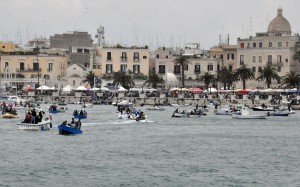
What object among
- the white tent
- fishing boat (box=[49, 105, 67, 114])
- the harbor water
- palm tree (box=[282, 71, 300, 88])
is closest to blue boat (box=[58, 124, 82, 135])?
the harbor water

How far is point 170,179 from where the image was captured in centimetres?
7081

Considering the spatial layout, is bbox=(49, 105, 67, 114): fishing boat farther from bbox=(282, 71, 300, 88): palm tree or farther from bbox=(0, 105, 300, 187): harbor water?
Answer: bbox=(282, 71, 300, 88): palm tree

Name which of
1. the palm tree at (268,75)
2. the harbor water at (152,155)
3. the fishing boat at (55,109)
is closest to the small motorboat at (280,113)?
the harbor water at (152,155)

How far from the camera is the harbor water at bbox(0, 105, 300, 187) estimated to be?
70875 millimetres

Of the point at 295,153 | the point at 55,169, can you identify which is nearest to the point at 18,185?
the point at 55,169

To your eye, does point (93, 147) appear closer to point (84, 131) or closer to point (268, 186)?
point (84, 131)

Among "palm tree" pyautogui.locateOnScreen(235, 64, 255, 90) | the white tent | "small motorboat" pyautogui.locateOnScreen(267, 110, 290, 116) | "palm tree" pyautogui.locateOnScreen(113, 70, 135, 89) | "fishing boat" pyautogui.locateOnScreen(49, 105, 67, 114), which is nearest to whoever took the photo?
"fishing boat" pyautogui.locateOnScreen(49, 105, 67, 114)

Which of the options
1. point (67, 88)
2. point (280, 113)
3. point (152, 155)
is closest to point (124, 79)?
point (67, 88)

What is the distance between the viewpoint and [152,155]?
278 ft

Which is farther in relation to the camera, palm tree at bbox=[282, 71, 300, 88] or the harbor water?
palm tree at bbox=[282, 71, 300, 88]

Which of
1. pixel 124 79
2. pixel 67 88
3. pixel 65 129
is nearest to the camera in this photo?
pixel 65 129

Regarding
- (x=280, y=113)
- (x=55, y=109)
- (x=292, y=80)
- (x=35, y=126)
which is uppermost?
(x=292, y=80)

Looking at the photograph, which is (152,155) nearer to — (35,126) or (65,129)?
(65,129)

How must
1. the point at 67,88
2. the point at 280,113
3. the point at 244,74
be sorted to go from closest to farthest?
the point at 280,113
the point at 244,74
the point at 67,88
